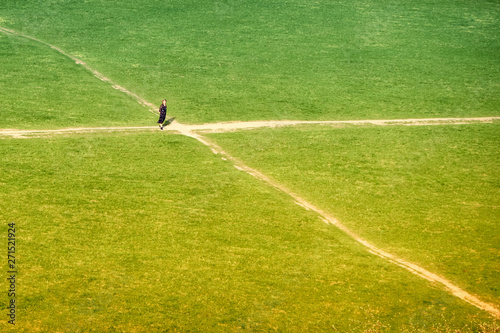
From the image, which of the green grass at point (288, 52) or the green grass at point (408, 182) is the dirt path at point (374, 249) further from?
the green grass at point (288, 52)

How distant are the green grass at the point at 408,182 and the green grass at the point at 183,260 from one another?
1.66 metres

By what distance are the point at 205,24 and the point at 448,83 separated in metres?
20.8

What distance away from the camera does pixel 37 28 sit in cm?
4141

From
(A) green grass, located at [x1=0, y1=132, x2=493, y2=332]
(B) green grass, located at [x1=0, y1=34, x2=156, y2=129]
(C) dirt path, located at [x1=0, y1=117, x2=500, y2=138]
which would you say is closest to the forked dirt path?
(C) dirt path, located at [x1=0, y1=117, x2=500, y2=138]

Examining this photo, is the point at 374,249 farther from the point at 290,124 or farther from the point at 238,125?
the point at 238,125

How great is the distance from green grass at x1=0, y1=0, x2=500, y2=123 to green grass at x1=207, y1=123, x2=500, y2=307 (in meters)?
3.35

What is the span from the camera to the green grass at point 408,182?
18078mm

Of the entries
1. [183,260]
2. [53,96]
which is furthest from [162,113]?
→ [183,260]

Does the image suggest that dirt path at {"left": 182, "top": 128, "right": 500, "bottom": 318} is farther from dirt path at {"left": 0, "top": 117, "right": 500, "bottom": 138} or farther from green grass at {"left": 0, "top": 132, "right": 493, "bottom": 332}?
dirt path at {"left": 0, "top": 117, "right": 500, "bottom": 138}

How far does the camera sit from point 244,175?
2289 centimetres

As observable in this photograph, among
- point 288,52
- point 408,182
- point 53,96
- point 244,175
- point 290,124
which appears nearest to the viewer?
point 244,175

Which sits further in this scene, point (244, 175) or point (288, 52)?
point (288, 52)

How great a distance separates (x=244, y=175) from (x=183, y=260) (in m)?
7.20

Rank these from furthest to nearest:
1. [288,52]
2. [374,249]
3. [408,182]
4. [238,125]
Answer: [288,52] → [238,125] → [408,182] → [374,249]
